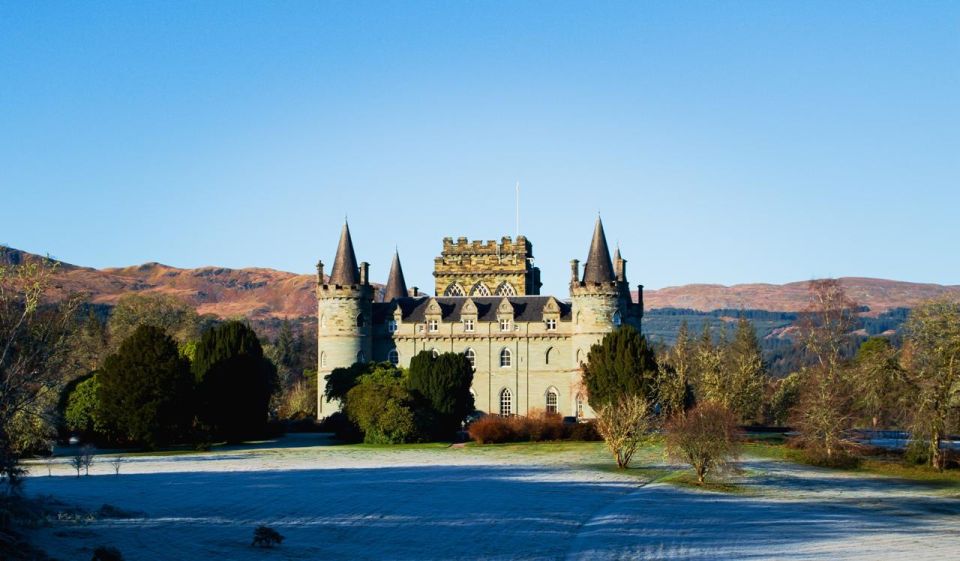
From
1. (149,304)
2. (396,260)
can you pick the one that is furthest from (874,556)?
(149,304)

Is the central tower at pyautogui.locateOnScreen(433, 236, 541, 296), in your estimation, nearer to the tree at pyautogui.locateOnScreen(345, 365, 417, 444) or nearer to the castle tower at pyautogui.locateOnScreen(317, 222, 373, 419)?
the castle tower at pyautogui.locateOnScreen(317, 222, 373, 419)

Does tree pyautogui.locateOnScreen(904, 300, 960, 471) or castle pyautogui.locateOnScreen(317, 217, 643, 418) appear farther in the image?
castle pyautogui.locateOnScreen(317, 217, 643, 418)

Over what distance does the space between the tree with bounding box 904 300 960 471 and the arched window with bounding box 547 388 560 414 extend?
26.5m

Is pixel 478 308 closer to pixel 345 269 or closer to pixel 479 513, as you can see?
pixel 345 269

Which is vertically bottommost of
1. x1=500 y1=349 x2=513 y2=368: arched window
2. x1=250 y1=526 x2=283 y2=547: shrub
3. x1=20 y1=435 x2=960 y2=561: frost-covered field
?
x1=20 y1=435 x2=960 y2=561: frost-covered field

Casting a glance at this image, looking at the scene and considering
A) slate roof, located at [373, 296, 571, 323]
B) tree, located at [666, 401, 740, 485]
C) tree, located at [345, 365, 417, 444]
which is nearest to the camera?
tree, located at [666, 401, 740, 485]

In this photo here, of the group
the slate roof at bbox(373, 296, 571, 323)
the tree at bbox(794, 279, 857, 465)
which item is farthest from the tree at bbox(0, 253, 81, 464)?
the slate roof at bbox(373, 296, 571, 323)

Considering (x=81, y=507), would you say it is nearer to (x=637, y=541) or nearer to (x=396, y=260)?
(x=637, y=541)

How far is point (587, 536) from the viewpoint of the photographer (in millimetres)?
26016

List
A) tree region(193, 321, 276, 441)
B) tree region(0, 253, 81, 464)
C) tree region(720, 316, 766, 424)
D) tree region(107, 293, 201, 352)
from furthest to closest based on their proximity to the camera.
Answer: tree region(107, 293, 201, 352), tree region(720, 316, 766, 424), tree region(193, 321, 276, 441), tree region(0, 253, 81, 464)

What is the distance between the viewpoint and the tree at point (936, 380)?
43.2 m

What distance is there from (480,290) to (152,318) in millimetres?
26562

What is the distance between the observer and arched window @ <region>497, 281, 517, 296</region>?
7906cm

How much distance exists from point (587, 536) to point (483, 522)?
2.76 m
